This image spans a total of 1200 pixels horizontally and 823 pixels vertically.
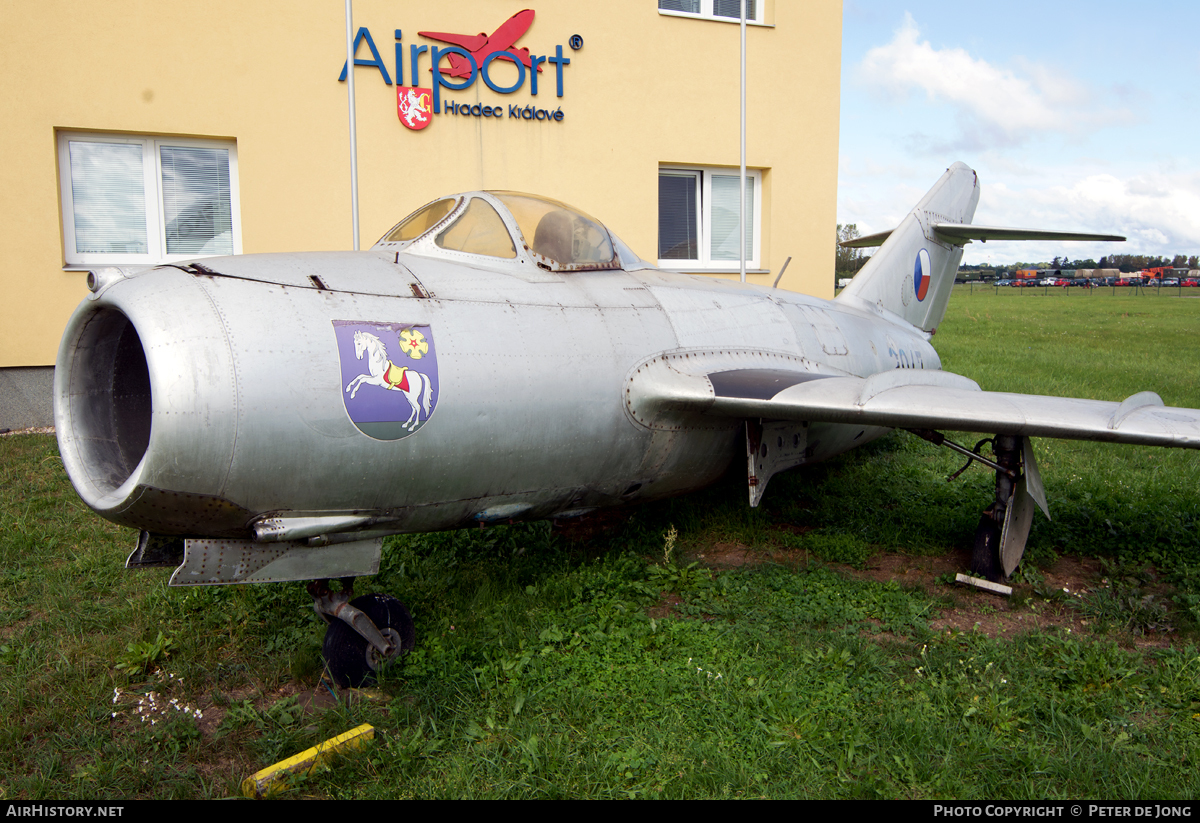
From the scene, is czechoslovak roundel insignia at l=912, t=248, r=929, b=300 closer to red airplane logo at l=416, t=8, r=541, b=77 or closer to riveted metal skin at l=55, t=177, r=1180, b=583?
riveted metal skin at l=55, t=177, r=1180, b=583

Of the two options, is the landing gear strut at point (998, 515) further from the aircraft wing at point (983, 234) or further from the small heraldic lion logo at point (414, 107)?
the small heraldic lion logo at point (414, 107)

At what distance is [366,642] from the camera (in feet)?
12.6

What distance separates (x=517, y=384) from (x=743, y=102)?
25.8ft

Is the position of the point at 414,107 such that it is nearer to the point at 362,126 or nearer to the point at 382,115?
the point at 382,115

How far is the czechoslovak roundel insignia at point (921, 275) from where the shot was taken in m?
8.06

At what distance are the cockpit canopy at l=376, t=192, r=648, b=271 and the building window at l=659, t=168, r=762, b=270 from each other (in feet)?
20.4

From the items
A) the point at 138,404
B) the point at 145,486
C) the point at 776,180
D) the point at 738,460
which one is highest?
the point at 776,180

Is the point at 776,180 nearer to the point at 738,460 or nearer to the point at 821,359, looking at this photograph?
the point at 821,359

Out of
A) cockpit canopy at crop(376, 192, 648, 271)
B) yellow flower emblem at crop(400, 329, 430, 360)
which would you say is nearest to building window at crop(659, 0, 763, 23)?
cockpit canopy at crop(376, 192, 648, 271)

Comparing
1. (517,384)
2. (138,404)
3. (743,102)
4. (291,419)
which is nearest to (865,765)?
(517,384)

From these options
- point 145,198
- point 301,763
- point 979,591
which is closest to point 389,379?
point 301,763
